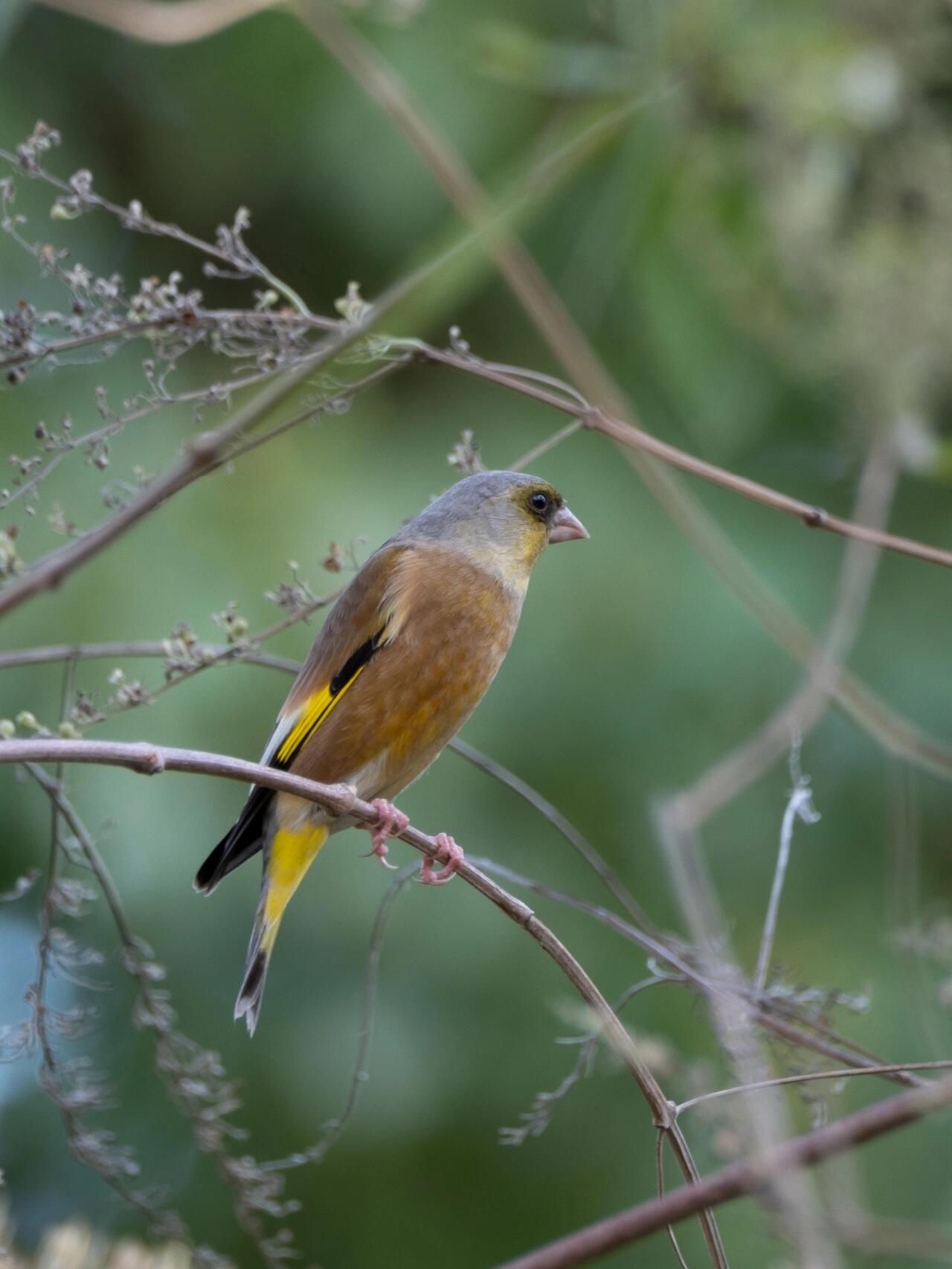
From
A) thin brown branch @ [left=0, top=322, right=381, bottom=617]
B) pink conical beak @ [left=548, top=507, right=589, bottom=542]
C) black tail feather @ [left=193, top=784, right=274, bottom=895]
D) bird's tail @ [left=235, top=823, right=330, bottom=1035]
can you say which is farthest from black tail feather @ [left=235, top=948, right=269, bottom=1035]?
thin brown branch @ [left=0, top=322, right=381, bottom=617]

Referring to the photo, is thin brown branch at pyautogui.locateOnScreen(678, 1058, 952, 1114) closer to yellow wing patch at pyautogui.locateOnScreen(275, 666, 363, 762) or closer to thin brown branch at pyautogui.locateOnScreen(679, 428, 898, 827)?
thin brown branch at pyautogui.locateOnScreen(679, 428, 898, 827)

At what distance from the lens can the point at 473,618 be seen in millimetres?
2941

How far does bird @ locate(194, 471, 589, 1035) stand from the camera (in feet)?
9.45

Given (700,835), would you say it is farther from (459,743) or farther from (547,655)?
(459,743)

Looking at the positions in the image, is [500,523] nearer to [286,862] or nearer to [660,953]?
[286,862]

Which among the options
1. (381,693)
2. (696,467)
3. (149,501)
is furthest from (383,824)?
(149,501)

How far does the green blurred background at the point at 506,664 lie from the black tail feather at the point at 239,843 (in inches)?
46.4

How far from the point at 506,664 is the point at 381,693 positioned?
194 cm

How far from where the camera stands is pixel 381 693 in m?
2.88

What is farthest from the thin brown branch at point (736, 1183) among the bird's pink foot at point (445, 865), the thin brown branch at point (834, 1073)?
the bird's pink foot at point (445, 865)

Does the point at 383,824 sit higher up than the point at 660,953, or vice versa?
the point at 660,953

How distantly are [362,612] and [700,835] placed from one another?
2.18m

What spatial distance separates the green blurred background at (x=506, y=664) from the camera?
160 inches

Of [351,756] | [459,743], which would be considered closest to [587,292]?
[351,756]
